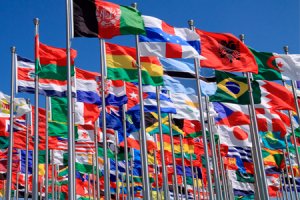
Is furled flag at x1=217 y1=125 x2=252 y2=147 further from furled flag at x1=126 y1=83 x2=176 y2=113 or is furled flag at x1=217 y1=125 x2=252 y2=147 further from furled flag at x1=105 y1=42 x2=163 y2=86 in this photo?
furled flag at x1=105 y1=42 x2=163 y2=86

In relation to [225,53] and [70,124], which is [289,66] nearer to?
[225,53]

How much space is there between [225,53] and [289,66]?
3.89m

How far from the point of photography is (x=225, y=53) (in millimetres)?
17125

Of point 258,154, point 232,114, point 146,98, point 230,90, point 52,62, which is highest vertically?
point 52,62

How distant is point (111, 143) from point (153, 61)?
35.2ft

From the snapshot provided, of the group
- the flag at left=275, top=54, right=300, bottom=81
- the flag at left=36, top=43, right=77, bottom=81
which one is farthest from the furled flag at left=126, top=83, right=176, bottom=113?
the flag at left=275, top=54, right=300, bottom=81

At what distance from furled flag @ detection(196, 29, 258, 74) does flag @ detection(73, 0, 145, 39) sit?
3.49 meters

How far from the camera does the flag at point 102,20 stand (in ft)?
45.5

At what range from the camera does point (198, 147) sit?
30828 mm

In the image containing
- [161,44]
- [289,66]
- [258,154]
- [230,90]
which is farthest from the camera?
[289,66]

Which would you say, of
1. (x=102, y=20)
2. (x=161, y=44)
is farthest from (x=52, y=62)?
(x=161, y=44)

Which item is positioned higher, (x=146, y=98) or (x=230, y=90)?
(x=146, y=98)

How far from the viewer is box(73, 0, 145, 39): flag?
45.5ft

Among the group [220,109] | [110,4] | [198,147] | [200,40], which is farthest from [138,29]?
[198,147]
